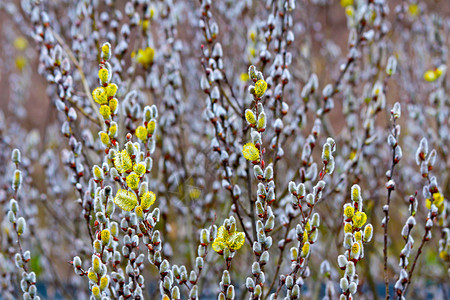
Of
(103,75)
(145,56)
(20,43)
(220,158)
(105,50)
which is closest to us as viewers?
(103,75)

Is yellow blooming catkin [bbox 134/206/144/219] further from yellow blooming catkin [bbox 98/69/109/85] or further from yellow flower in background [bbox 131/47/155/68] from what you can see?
yellow flower in background [bbox 131/47/155/68]

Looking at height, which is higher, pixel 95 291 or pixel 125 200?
pixel 125 200

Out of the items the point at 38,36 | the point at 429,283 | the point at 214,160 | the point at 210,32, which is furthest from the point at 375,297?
the point at 38,36

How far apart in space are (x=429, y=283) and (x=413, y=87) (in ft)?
4.23

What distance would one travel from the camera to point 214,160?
2.10 meters

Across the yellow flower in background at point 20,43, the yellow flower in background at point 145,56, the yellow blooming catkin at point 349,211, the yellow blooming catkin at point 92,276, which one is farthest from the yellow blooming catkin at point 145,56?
the yellow flower in background at point 20,43

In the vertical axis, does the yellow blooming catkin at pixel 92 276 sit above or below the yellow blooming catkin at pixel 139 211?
below

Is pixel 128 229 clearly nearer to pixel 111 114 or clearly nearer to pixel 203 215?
pixel 111 114

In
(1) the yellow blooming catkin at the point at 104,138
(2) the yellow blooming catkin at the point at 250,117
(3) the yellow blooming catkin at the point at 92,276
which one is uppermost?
(1) the yellow blooming catkin at the point at 104,138

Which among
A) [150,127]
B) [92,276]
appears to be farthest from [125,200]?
[150,127]

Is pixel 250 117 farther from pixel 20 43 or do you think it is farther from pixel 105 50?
pixel 20 43

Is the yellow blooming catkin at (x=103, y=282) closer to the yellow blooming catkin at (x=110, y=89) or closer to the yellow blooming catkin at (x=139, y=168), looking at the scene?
the yellow blooming catkin at (x=139, y=168)

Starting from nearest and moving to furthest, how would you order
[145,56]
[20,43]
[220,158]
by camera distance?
[220,158], [145,56], [20,43]

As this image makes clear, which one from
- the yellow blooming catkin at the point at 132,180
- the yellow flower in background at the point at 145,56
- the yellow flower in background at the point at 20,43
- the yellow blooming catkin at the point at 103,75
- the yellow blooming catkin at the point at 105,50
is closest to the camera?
the yellow blooming catkin at the point at 132,180
